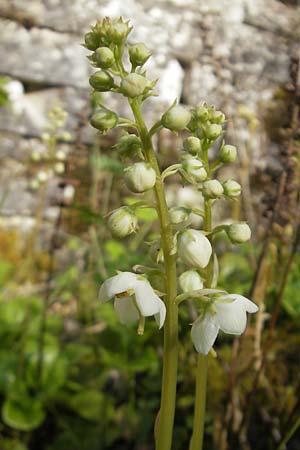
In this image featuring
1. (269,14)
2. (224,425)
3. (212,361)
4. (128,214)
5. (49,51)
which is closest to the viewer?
(128,214)

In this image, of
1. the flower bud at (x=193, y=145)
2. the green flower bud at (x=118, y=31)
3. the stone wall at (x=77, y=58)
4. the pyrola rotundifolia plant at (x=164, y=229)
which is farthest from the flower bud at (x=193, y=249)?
the stone wall at (x=77, y=58)

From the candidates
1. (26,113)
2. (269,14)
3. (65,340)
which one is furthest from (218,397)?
(269,14)

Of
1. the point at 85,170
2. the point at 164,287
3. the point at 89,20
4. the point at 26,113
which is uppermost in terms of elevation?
the point at 164,287

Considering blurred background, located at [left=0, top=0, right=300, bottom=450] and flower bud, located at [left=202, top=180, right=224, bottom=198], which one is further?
blurred background, located at [left=0, top=0, right=300, bottom=450]

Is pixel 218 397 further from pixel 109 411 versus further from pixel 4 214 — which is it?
pixel 4 214

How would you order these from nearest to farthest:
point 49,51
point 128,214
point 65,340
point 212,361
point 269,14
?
point 128,214 → point 212,361 → point 65,340 → point 49,51 → point 269,14

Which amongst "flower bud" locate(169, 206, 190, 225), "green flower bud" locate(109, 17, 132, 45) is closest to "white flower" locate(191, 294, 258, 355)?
"flower bud" locate(169, 206, 190, 225)

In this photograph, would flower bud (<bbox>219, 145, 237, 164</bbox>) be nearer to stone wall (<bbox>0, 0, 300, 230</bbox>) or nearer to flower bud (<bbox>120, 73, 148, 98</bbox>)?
flower bud (<bbox>120, 73, 148, 98</bbox>)
